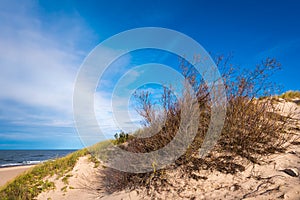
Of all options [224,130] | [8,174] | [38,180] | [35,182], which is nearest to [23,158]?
[8,174]

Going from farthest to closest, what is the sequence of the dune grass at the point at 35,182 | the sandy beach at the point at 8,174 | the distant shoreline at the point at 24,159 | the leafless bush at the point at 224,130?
1. the distant shoreline at the point at 24,159
2. the sandy beach at the point at 8,174
3. the dune grass at the point at 35,182
4. the leafless bush at the point at 224,130

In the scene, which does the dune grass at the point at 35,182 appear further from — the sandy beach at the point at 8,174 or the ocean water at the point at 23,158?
the sandy beach at the point at 8,174

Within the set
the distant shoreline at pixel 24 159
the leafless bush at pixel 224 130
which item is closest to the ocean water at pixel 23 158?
the distant shoreline at pixel 24 159

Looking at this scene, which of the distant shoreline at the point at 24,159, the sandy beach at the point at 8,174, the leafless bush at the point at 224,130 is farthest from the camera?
the distant shoreline at the point at 24,159

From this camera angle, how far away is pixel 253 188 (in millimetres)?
4090

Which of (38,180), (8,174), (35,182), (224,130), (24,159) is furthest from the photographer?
(24,159)

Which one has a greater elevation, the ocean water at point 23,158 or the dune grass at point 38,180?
the ocean water at point 23,158

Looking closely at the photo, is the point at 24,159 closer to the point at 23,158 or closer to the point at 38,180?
the point at 23,158

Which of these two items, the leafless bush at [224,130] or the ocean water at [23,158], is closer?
the leafless bush at [224,130]

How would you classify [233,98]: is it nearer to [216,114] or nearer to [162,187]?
[216,114]

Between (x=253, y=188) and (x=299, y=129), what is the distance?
→ 312cm

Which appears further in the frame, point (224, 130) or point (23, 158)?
point (23, 158)

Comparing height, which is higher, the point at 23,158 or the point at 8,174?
the point at 23,158

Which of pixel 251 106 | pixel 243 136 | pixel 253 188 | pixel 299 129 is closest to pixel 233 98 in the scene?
pixel 251 106
